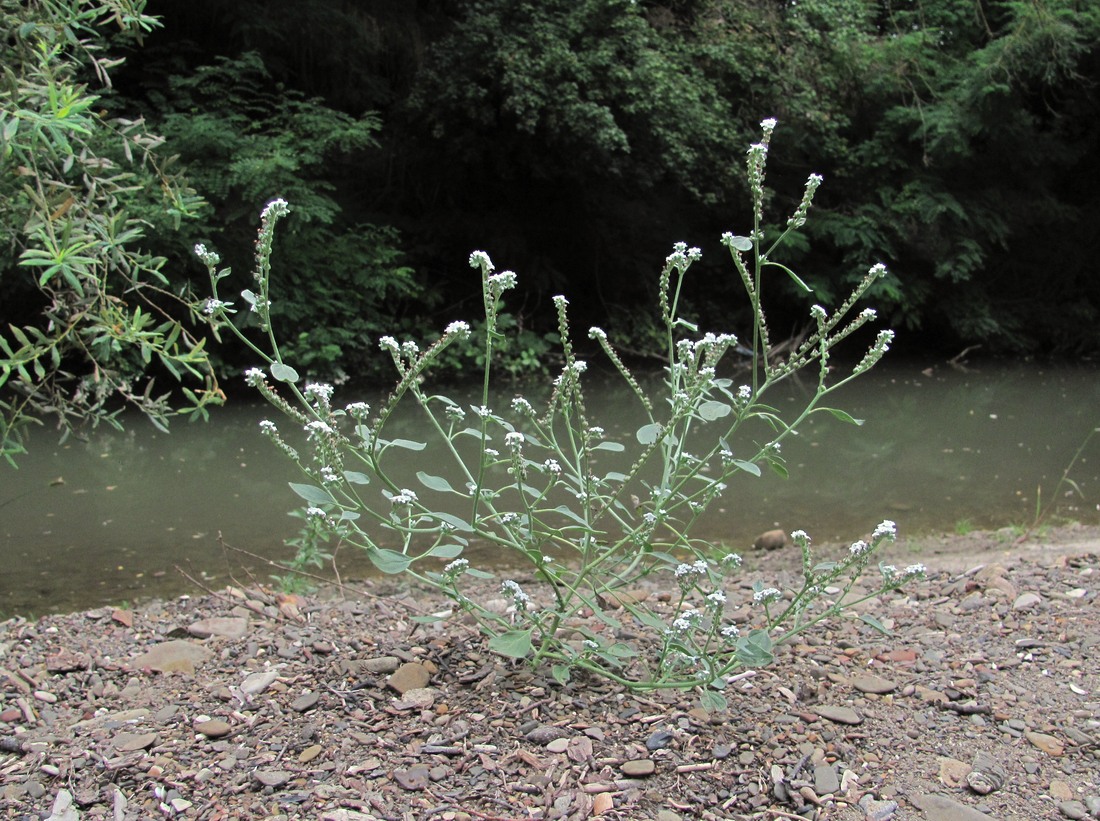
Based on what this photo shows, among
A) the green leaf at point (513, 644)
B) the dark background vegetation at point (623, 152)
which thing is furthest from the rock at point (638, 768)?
the dark background vegetation at point (623, 152)

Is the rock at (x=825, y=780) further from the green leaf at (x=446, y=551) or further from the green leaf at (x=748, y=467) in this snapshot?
the green leaf at (x=446, y=551)

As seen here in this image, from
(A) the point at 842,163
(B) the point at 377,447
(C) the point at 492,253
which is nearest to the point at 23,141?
(B) the point at 377,447

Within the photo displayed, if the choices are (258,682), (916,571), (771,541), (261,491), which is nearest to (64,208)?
(258,682)

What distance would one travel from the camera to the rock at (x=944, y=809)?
4.95 feet

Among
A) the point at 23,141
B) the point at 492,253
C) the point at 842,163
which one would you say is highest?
the point at 23,141

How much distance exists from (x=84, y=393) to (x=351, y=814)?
1.92 m

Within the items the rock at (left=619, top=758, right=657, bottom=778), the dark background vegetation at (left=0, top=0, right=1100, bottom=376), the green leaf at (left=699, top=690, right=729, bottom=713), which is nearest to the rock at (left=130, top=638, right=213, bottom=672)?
the rock at (left=619, top=758, right=657, bottom=778)

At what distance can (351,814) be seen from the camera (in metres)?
1.46

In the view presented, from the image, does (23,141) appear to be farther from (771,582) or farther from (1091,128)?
(1091,128)

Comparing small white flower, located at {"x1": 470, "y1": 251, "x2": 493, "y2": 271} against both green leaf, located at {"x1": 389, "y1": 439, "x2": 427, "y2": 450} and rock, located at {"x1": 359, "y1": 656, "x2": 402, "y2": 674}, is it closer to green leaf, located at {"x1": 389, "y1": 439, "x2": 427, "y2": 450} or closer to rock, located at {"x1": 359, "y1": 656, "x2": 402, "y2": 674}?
green leaf, located at {"x1": 389, "y1": 439, "x2": 427, "y2": 450}

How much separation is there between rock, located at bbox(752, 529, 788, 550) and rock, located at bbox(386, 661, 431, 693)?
2659 millimetres

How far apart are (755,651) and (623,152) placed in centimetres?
833

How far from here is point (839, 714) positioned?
1.80 meters

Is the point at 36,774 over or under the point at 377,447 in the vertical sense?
under
